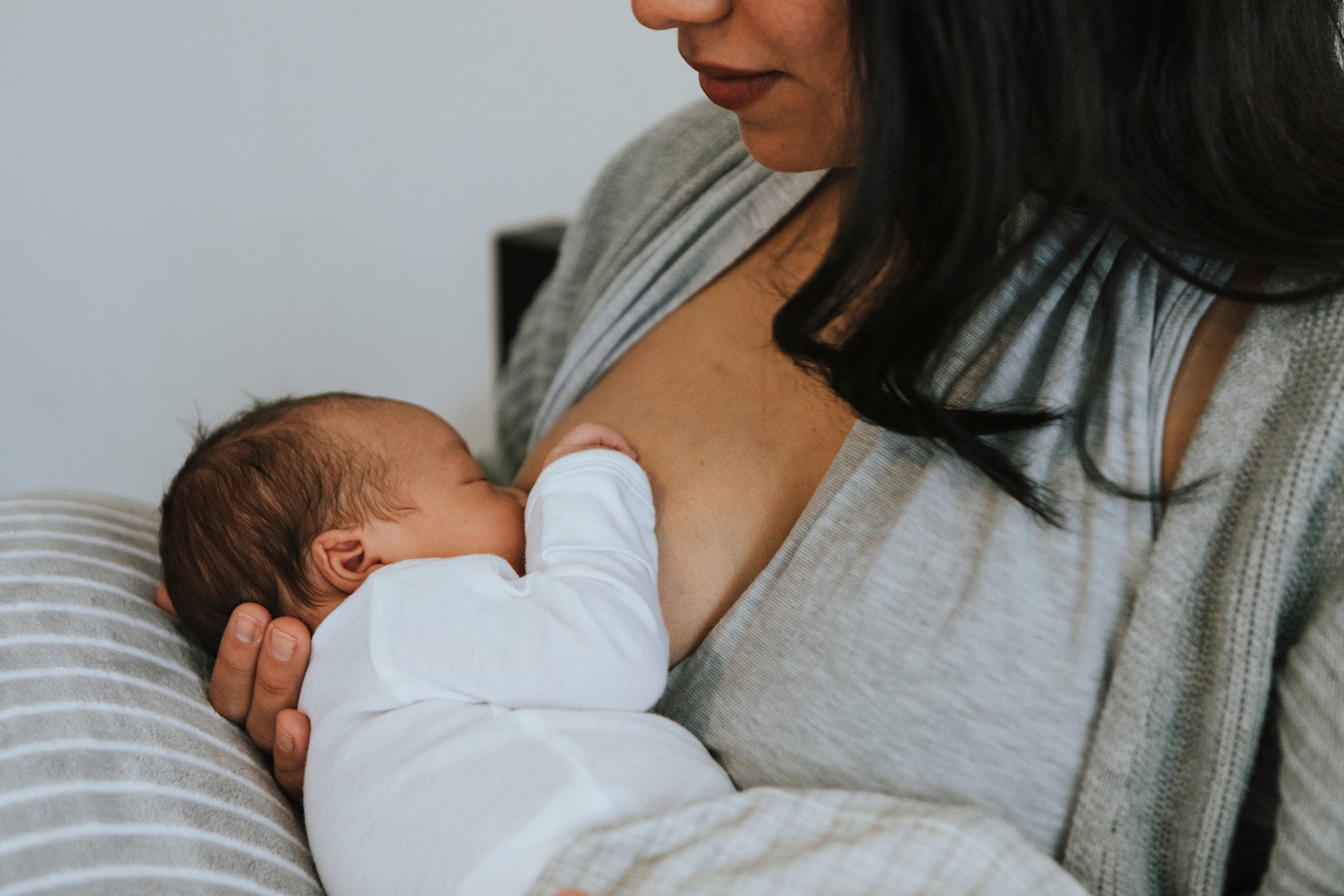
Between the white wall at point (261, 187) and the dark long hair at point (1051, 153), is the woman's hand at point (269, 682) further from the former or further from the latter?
the white wall at point (261, 187)

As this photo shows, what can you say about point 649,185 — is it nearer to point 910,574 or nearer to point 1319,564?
point 910,574

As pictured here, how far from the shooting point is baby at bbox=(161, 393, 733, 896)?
0.67 meters

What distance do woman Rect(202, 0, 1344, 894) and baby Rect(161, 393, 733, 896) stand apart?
5 cm

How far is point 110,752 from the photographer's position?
690 millimetres

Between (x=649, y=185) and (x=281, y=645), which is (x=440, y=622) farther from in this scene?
(x=649, y=185)

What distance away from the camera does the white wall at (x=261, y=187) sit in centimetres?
155

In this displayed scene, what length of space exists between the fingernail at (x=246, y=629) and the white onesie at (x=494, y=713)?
5 cm

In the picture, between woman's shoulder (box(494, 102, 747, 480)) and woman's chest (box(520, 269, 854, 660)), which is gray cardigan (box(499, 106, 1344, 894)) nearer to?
woman's chest (box(520, 269, 854, 660))

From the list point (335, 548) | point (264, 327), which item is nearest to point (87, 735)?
point (335, 548)

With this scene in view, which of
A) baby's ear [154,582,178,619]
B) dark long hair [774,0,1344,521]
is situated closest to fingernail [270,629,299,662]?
baby's ear [154,582,178,619]

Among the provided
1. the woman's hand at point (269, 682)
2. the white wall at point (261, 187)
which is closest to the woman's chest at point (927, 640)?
the woman's hand at point (269, 682)

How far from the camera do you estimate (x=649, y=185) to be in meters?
1.22

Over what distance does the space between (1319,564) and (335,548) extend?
28.4 inches

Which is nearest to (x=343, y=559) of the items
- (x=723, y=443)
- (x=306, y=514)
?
(x=306, y=514)
